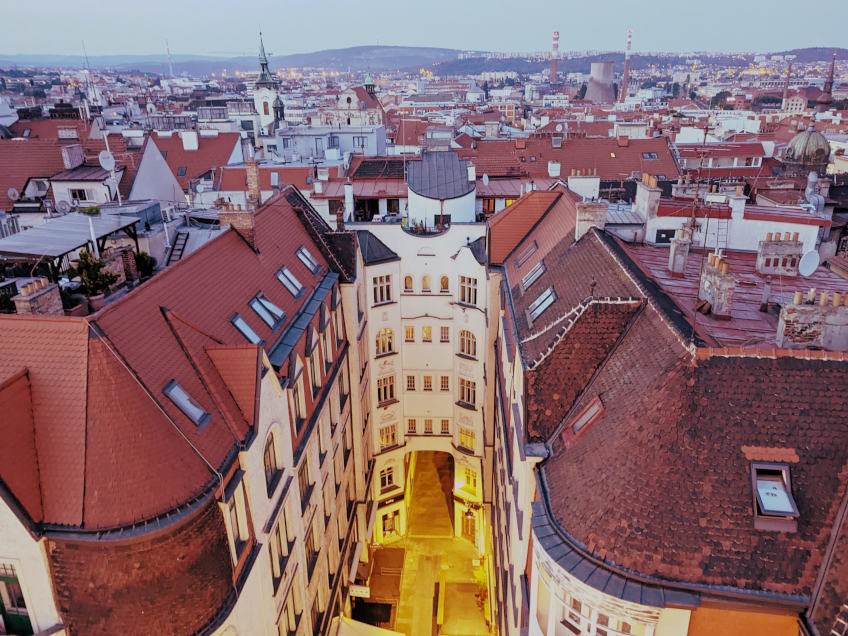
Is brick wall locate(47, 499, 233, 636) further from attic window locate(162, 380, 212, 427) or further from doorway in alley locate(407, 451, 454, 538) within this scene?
doorway in alley locate(407, 451, 454, 538)

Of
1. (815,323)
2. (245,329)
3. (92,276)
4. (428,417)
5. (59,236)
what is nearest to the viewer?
(815,323)

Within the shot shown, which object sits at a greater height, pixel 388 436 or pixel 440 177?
pixel 440 177

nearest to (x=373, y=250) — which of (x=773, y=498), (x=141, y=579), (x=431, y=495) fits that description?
(x=431, y=495)

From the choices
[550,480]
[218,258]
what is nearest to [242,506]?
[550,480]

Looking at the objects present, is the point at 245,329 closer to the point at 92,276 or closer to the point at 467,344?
the point at 92,276

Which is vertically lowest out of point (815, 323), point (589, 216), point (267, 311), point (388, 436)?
point (388, 436)

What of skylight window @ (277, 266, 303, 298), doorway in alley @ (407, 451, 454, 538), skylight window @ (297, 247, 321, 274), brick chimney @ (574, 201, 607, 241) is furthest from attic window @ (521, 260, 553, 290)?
doorway in alley @ (407, 451, 454, 538)
